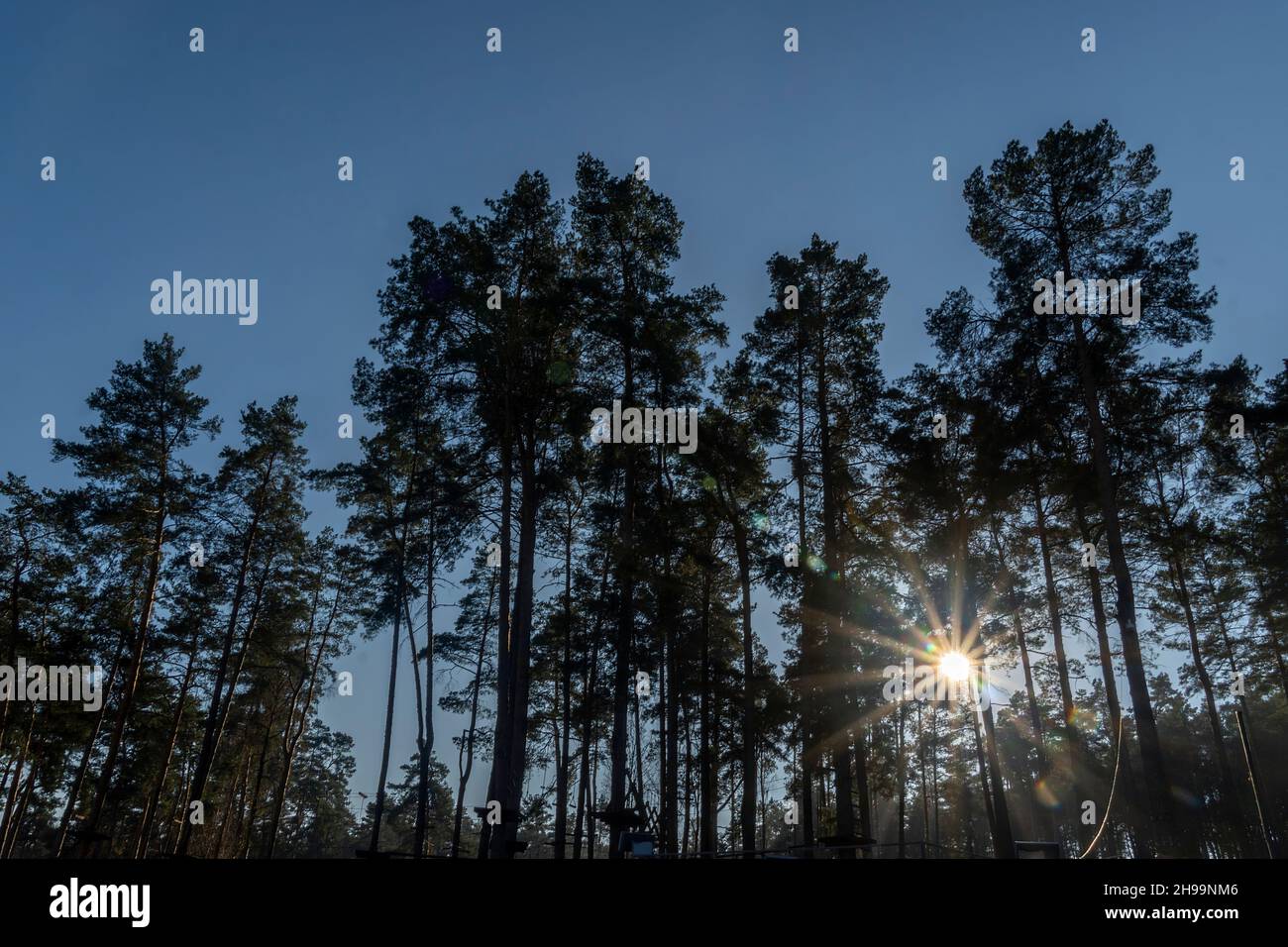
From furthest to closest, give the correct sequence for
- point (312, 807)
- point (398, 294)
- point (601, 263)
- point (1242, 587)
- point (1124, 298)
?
point (312, 807)
point (1242, 587)
point (601, 263)
point (398, 294)
point (1124, 298)

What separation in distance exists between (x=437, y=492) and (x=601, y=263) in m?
7.91

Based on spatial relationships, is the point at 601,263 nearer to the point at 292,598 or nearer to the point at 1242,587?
the point at 292,598

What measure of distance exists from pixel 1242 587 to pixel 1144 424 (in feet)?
46.7

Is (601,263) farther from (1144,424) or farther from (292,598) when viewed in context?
(292,598)

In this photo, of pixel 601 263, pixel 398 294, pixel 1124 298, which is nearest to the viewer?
pixel 1124 298

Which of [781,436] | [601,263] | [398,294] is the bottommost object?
[781,436]

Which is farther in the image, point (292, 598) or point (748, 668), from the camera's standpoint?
point (292, 598)

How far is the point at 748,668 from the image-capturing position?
19906 millimetres

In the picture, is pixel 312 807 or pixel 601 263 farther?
pixel 312 807
